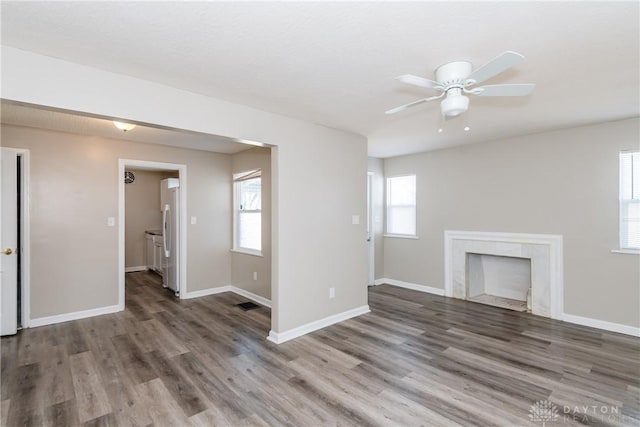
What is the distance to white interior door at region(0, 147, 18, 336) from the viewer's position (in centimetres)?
346

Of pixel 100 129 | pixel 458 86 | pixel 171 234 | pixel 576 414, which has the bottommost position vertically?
pixel 576 414

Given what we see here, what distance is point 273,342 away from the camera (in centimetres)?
337

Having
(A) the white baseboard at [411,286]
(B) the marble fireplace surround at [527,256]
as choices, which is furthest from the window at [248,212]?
(B) the marble fireplace surround at [527,256]

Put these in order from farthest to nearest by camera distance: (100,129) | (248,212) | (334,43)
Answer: (248,212) → (100,129) → (334,43)

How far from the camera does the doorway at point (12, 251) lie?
3469 millimetres

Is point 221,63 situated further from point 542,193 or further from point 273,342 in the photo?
point 542,193

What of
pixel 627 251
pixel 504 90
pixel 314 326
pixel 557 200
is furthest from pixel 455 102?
pixel 627 251

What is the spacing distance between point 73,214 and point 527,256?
19.8 feet

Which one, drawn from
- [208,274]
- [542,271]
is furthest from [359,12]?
[208,274]

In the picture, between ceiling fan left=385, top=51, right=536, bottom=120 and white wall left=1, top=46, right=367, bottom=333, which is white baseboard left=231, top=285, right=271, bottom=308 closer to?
white wall left=1, top=46, right=367, bottom=333

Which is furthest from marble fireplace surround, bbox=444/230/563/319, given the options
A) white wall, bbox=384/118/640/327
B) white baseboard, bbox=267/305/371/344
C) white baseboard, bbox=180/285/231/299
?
white baseboard, bbox=180/285/231/299

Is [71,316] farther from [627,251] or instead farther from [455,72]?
[627,251]

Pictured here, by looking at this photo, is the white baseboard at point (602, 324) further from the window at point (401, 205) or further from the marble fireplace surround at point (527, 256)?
the window at point (401, 205)

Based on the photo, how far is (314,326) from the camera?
372 cm
